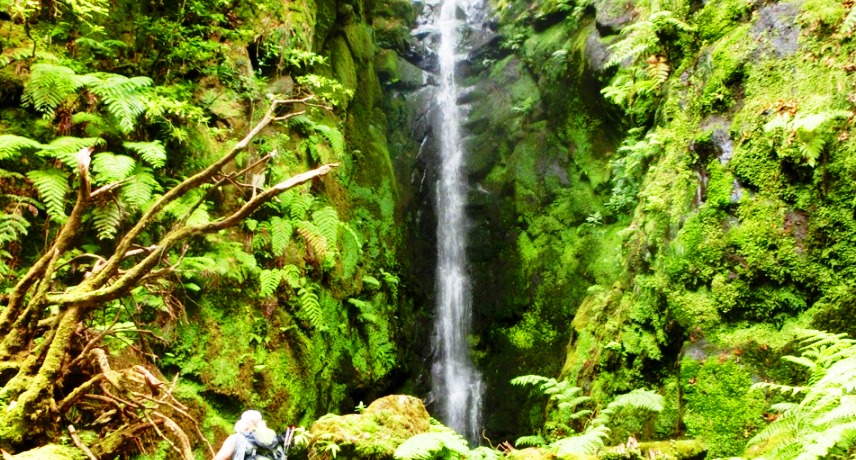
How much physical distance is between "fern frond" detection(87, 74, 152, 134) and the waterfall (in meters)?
7.67

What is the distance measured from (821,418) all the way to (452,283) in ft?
30.0

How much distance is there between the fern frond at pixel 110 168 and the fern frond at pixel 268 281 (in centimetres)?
208

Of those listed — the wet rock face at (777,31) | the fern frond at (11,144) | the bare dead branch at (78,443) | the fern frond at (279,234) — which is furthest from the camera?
the fern frond at (279,234)

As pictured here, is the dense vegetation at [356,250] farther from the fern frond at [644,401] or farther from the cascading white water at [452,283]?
the cascading white water at [452,283]

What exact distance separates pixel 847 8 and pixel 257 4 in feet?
23.0

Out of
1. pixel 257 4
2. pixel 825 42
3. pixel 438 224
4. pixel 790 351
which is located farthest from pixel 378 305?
pixel 825 42

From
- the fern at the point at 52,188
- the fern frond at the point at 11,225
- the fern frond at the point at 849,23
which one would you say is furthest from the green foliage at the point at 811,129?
the fern frond at the point at 11,225

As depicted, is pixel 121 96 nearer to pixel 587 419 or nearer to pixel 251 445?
pixel 251 445

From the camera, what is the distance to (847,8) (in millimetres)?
4297

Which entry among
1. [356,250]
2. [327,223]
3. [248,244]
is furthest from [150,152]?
[356,250]

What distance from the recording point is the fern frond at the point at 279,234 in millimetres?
6117

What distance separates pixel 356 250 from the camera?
8867 millimetres

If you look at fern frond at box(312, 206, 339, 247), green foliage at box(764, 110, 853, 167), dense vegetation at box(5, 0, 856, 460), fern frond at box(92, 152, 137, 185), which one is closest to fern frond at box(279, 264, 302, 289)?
dense vegetation at box(5, 0, 856, 460)

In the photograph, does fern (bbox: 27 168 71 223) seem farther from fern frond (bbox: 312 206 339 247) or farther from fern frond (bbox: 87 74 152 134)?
fern frond (bbox: 312 206 339 247)
